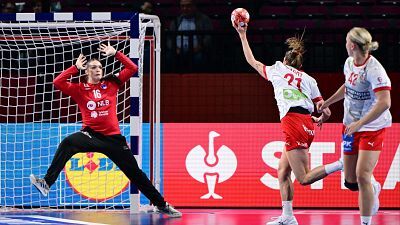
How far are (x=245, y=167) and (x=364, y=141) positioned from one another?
4321 mm

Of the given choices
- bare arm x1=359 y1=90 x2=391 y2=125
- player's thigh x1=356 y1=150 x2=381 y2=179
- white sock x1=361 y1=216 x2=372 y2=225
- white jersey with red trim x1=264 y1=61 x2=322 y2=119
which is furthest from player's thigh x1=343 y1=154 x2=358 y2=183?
white jersey with red trim x1=264 y1=61 x2=322 y2=119

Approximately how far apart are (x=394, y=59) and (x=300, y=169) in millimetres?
4953

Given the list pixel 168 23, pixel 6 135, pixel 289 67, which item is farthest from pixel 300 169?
pixel 168 23

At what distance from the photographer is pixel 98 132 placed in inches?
425

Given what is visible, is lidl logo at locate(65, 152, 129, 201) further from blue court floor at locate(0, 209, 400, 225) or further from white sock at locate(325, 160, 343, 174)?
white sock at locate(325, 160, 343, 174)

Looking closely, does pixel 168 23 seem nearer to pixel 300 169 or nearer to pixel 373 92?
pixel 300 169

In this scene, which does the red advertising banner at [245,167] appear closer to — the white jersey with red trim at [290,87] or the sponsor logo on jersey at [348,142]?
the white jersey with red trim at [290,87]

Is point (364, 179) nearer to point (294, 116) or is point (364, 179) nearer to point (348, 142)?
point (348, 142)

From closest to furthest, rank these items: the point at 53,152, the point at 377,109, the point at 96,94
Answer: the point at 377,109 → the point at 96,94 → the point at 53,152

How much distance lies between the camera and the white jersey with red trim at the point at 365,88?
8.30 metres

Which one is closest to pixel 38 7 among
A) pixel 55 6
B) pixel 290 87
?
pixel 55 6

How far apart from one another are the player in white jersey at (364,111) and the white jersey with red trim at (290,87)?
4.14 feet

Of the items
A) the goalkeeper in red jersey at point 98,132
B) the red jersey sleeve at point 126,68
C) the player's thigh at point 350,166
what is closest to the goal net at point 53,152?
the red jersey sleeve at point 126,68

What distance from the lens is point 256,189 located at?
41.3 feet
